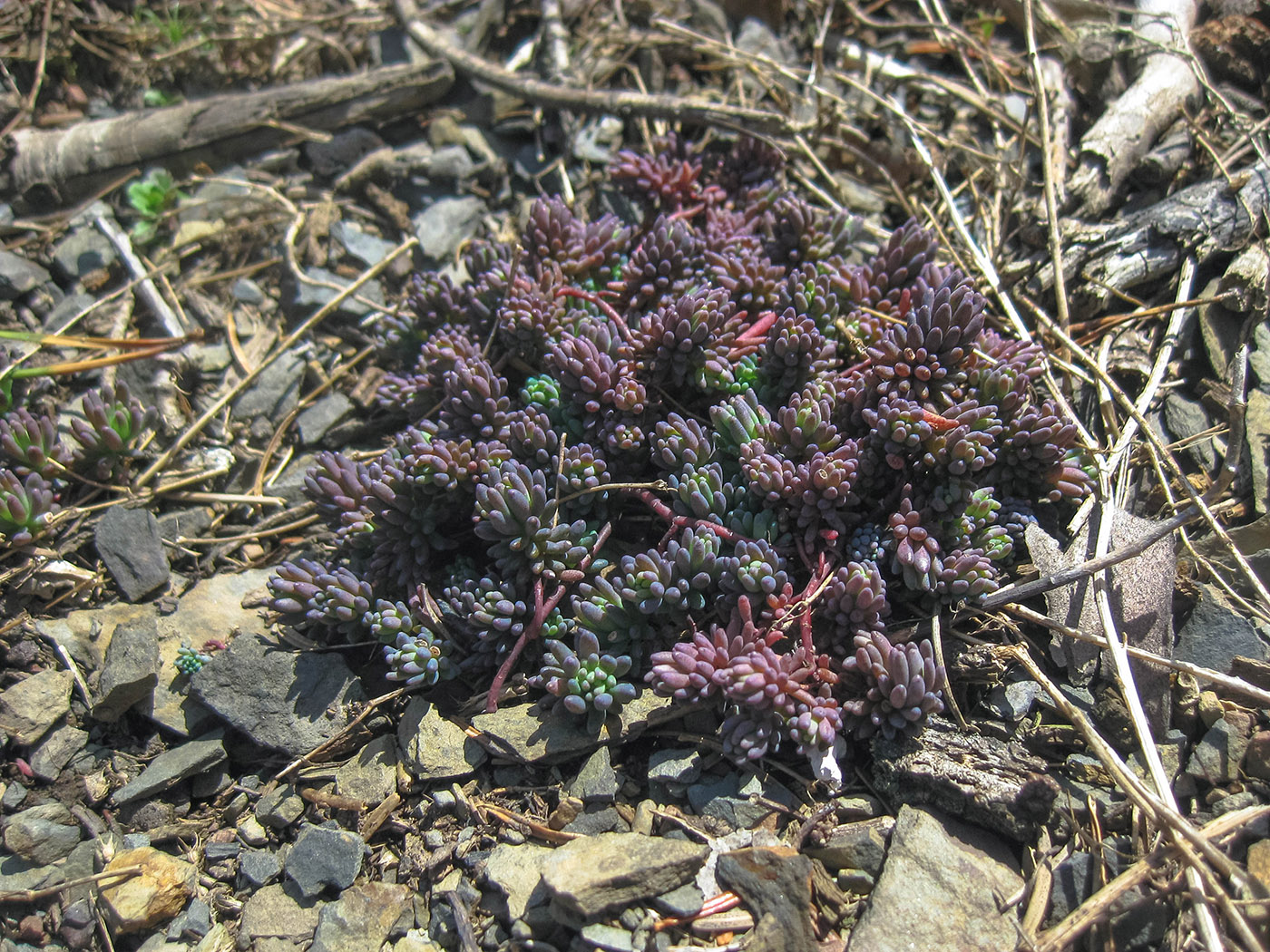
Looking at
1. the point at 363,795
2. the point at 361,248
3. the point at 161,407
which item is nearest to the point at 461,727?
the point at 363,795

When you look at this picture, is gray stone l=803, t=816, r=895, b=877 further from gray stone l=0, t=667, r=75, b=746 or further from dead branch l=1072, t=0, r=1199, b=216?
dead branch l=1072, t=0, r=1199, b=216

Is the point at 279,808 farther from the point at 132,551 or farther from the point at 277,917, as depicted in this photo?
the point at 132,551

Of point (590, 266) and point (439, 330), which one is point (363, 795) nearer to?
point (439, 330)

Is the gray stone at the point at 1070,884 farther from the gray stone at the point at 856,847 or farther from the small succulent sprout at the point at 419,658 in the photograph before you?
the small succulent sprout at the point at 419,658

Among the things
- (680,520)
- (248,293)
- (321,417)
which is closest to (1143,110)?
(680,520)

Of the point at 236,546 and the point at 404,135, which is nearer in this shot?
the point at 236,546

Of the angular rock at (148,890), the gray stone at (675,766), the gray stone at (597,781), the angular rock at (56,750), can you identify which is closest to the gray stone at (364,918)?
the angular rock at (148,890)
